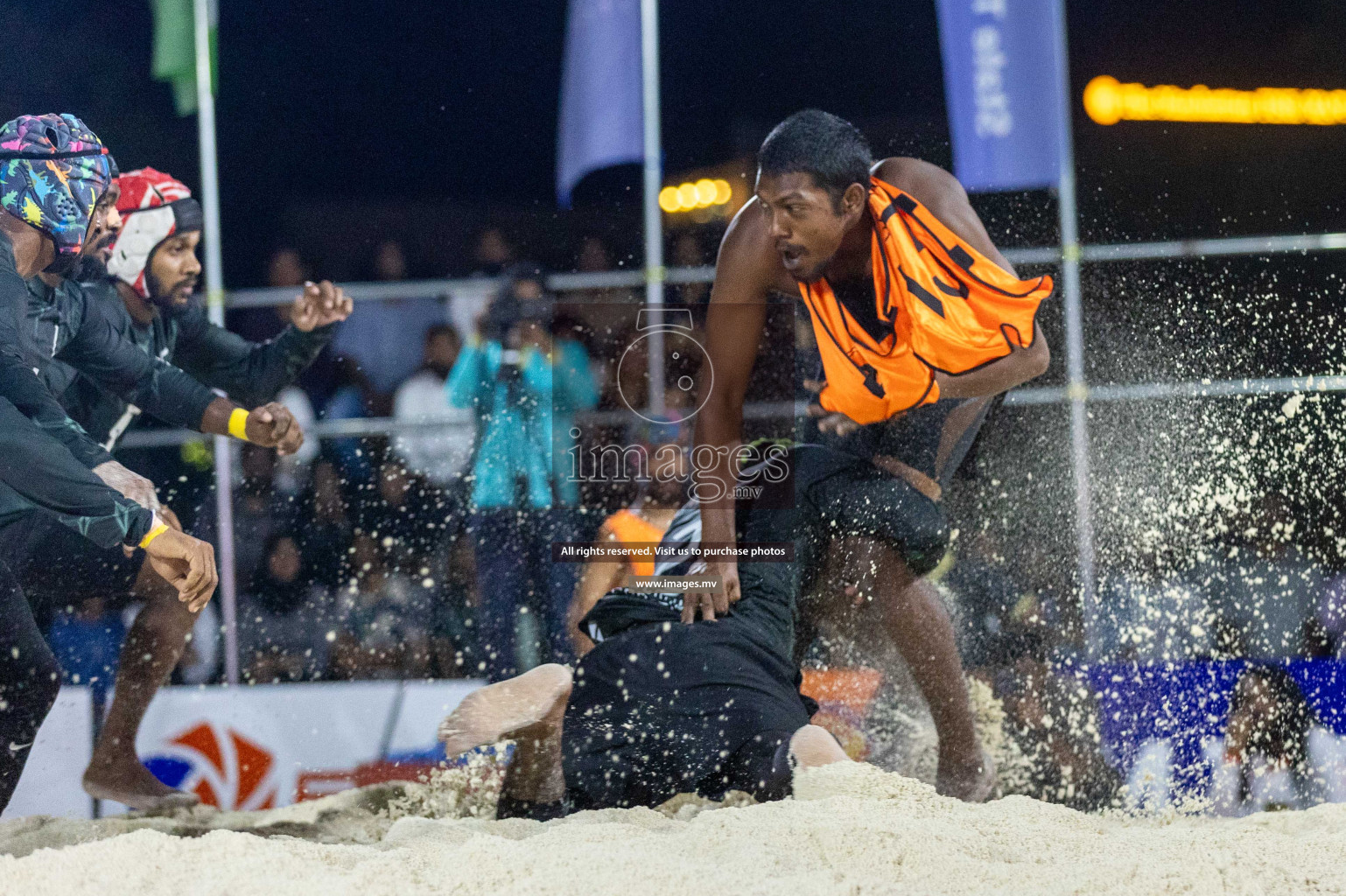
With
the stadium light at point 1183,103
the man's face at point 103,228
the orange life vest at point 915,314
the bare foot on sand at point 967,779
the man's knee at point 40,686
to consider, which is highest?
the stadium light at point 1183,103

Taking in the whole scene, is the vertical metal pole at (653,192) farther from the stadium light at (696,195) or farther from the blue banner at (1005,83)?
the blue banner at (1005,83)

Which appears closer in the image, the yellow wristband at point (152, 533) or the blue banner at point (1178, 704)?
the yellow wristband at point (152, 533)

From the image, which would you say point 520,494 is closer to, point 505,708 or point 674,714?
point 505,708

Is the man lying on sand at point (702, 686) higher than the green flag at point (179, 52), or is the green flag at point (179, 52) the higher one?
the green flag at point (179, 52)

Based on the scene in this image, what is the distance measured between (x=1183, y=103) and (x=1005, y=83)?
47 centimetres

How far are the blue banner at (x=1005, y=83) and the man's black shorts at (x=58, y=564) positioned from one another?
7.77ft

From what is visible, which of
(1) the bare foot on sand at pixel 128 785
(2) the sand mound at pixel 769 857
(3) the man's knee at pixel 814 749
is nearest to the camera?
(2) the sand mound at pixel 769 857

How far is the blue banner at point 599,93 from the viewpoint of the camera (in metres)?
2.76

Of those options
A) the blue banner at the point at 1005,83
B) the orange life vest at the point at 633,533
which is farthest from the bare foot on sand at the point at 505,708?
the blue banner at the point at 1005,83

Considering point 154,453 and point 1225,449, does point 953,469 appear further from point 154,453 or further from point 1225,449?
point 154,453

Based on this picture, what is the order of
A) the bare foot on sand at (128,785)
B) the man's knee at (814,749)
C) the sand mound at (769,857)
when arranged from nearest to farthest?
1. the sand mound at (769,857)
2. the man's knee at (814,749)
3. the bare foot on sand at (128,785)

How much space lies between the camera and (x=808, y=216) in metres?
2.61

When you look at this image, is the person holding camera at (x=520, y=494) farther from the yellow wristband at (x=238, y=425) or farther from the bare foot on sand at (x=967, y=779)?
the bare foot on sand at (x=967, y=779)

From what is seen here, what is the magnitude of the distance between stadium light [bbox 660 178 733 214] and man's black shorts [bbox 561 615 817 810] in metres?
1.08
